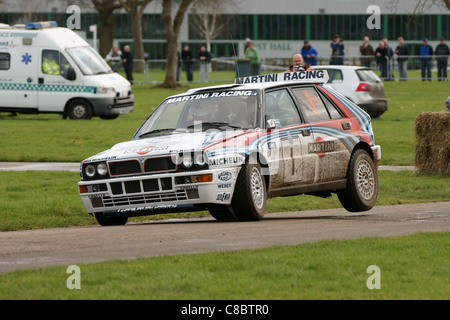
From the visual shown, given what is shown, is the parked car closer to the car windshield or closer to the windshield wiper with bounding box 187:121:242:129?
the car windshield

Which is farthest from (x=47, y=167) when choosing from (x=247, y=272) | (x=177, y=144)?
(x=247, y=272)

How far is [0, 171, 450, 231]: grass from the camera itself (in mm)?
12578

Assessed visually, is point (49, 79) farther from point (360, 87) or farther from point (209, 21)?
point (209, 21)

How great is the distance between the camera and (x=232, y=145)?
11148 mm

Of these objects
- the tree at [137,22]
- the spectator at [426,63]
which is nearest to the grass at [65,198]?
the spectator at [426,63]

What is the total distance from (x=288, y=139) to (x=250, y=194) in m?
1.21

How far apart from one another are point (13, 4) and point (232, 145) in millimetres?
81542

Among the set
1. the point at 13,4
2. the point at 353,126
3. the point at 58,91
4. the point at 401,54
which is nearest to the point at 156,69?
the point at 401,54

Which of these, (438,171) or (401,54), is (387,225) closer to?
(438,171)

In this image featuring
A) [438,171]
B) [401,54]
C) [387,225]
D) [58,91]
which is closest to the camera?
[387,225]

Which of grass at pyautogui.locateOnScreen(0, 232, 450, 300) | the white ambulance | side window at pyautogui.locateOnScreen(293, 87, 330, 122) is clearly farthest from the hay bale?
the white ambulance

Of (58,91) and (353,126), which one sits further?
(58,91)

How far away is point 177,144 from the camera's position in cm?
1112

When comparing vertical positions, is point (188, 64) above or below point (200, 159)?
above
